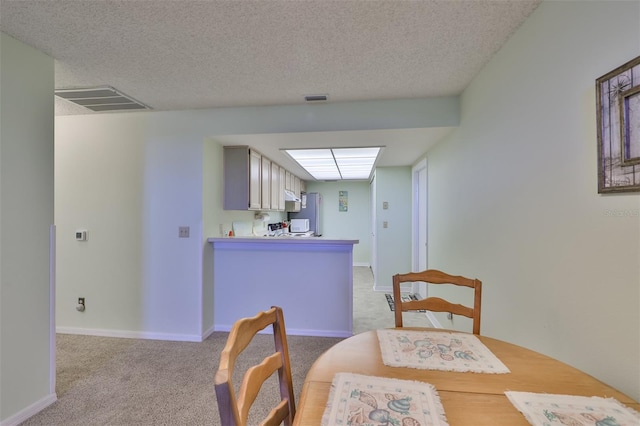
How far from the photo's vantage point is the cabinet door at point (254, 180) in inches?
124

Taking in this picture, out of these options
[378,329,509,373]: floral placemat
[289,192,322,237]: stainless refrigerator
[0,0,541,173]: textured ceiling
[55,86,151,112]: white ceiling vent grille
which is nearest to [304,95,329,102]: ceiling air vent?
[0,0,541,173]: textured ceiling

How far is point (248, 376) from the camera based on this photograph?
0.75 metres

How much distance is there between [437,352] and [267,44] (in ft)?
6.14

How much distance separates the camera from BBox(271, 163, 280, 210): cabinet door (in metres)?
3.99

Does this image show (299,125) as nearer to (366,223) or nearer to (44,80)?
(44,80)

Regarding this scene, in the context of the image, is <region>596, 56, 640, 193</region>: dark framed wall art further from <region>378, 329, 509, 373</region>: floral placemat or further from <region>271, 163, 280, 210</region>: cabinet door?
<region>271, 163, 280, 210</region>: cabinet door

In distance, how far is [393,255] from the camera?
14.4ft

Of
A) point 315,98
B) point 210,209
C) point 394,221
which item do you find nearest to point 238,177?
point 210,209

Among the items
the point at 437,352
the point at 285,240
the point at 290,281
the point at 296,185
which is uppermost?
the point at 296,185

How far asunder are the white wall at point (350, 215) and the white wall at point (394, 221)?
2220mm

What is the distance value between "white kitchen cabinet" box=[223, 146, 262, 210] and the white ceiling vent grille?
2.99 feet

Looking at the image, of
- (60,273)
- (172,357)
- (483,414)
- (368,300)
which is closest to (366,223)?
(368,300)

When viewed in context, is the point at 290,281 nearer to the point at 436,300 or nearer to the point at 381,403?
the point at 436,300

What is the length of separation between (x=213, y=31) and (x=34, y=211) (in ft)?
5.30
